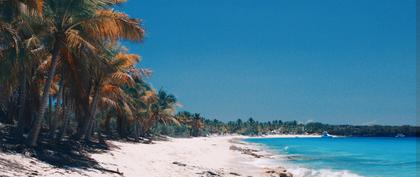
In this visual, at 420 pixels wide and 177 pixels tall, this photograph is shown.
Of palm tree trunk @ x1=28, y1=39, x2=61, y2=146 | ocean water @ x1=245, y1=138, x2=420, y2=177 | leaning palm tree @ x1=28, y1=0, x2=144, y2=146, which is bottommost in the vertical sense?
ocean water @ x1=245, y1=138, x2=420, y2=177

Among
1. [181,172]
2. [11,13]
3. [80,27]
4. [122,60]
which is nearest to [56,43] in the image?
[80,27]

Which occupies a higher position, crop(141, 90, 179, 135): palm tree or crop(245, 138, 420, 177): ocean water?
crop(141, 90, 179, 135): palm tree

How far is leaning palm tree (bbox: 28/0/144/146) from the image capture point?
16.5 metres

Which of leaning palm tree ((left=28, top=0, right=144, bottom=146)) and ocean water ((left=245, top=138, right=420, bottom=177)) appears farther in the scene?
ocean water ((left=245, top=138, right=420, bottom=177))

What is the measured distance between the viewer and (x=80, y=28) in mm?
17594

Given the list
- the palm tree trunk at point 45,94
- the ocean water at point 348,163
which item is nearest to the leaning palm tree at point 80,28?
the palm tree trunk at point 45,94

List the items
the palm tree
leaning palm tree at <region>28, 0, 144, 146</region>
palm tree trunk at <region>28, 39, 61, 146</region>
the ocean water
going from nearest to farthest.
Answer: leaning palm tree at <region>28, 0, 144, 146</region> → palm tree trunk at <region>28, 39, 61, 146</region> → the ocean water → the palm tree

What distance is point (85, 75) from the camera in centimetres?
1853

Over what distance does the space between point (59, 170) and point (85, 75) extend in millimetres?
5375

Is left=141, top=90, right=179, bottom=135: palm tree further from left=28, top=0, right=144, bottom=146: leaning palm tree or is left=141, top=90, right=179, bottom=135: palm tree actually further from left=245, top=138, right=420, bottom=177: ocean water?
left=28, top=0, right=144, bottom=146: leaning palm tree

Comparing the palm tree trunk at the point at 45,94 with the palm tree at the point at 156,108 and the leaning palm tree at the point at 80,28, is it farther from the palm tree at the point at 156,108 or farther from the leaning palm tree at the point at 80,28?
the palm tree at the point at 156,108

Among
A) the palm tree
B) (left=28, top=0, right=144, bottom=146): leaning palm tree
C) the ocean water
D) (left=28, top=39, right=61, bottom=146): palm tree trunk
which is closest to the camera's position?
(left=28, top=0, right=144, bottom=146): leaning palm tree

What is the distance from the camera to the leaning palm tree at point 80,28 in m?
16.5

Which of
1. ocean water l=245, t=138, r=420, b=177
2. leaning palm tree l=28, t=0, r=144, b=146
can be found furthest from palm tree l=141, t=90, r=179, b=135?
leaning palm tree l=28, t=0, r=144, b=146
